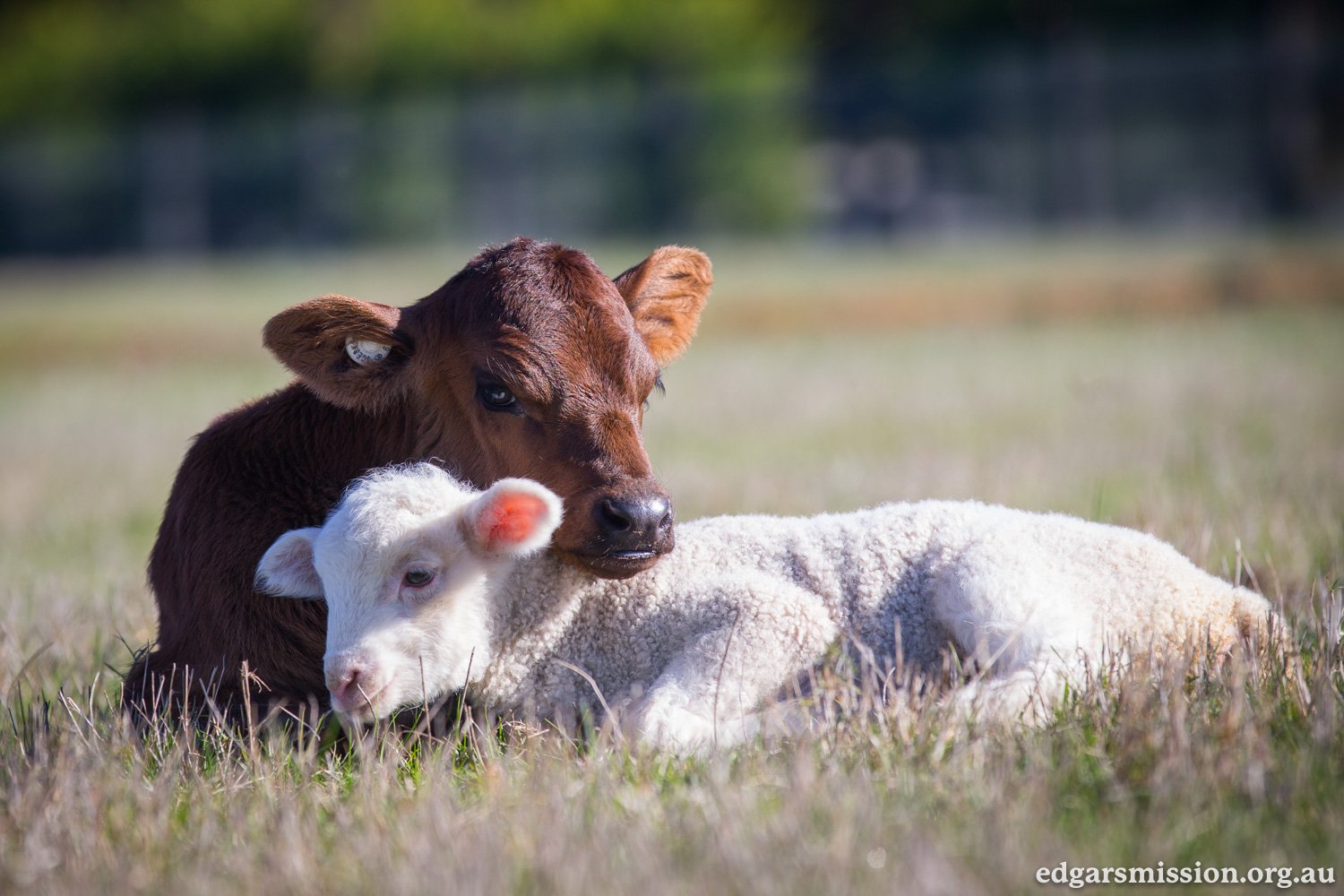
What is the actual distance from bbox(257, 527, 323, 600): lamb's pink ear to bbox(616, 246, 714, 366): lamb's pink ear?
1655mm

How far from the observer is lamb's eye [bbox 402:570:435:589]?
3953 millimetres

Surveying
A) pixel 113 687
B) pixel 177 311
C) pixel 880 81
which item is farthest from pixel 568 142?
pixel 113 687

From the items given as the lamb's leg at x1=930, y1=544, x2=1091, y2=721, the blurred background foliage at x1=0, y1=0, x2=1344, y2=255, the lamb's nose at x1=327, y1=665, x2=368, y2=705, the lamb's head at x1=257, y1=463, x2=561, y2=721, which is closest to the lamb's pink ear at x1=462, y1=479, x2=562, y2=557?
the lamb's head at x1=257, y1=463, x2=561, y2=721

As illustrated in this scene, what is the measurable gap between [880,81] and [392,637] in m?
27.8

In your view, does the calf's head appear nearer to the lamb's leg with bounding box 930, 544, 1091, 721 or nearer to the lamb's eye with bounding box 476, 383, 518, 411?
the lamb's eye with bounding box 476, 383, 518, 411

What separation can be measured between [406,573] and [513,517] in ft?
1.17

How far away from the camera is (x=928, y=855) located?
9.31 feet

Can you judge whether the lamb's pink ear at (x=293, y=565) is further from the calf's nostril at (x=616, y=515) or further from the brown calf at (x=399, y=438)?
the calf's nostril at (x=616, y=515)

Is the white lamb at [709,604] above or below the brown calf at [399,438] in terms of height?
below

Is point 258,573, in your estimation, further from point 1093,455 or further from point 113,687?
point 1093,455

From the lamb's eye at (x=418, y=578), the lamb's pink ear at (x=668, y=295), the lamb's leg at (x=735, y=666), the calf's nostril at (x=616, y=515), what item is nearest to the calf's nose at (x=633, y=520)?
the calf's nostril at (x=616, y=515)

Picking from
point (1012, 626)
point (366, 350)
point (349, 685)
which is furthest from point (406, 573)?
point (1012, 626)

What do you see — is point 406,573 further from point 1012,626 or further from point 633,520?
point 1012,626

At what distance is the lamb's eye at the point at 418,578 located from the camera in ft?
13.0
